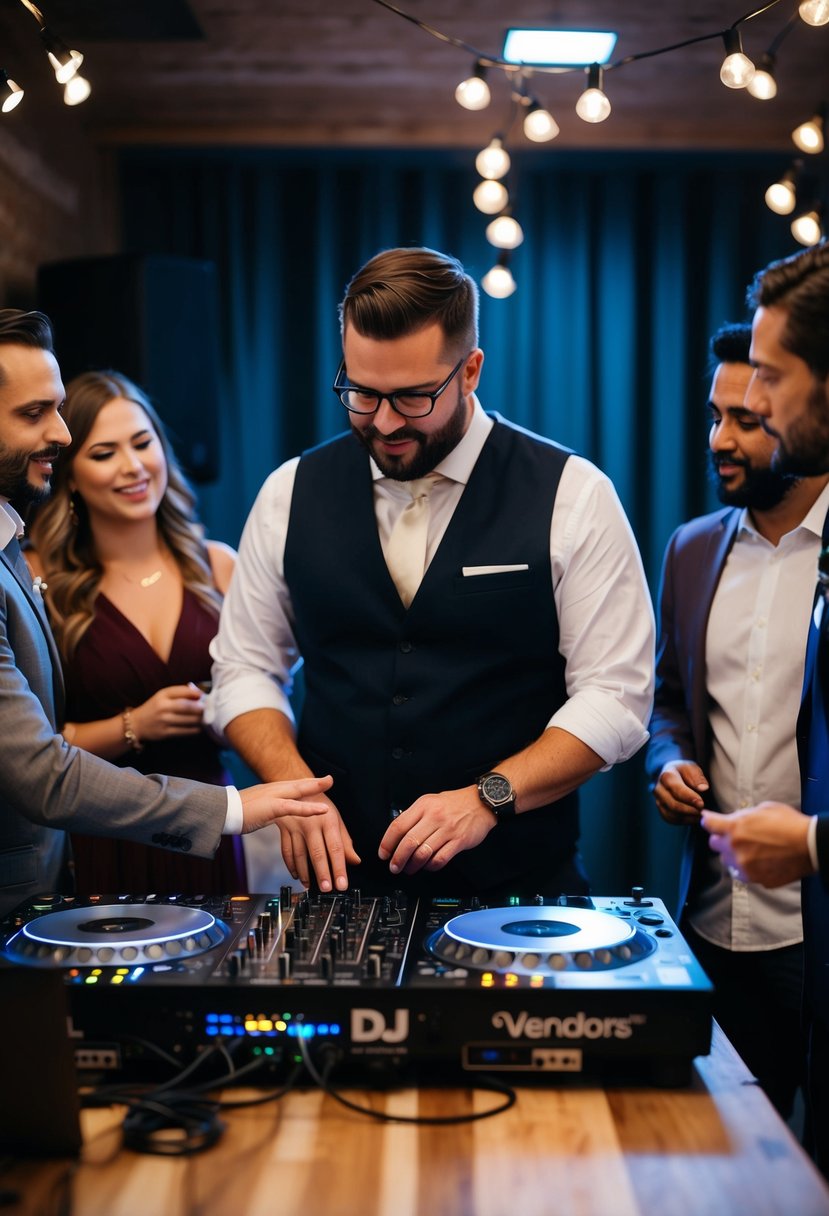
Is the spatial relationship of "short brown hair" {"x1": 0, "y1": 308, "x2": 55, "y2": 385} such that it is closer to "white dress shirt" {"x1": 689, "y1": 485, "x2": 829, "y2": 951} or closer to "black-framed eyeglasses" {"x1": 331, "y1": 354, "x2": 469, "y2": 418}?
"black-framed eyeglasses" {"x1": 331, "y1": 354, "x2": 469, "y2": 418}

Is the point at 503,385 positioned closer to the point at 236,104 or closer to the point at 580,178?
the point at 580,178

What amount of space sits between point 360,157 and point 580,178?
813 millimetres

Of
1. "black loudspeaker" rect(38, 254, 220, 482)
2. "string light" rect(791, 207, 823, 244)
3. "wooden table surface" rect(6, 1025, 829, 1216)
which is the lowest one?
"wooden table surface" rect(6, 1025, 829, 1216)

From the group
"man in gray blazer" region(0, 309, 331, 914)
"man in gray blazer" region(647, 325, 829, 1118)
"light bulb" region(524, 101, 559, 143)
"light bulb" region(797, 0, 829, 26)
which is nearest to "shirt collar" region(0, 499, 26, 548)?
"man in gray blazer" region(0, 309, 331, 914)

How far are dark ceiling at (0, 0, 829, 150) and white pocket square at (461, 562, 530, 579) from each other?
75.6 inches

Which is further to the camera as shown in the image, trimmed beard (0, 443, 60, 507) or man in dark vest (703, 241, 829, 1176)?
trimmed beard (0, 443, 60, 507)

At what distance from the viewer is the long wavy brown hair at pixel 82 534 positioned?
2691mm

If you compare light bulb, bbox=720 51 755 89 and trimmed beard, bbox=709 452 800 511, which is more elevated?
light bulb, bbox=720 51 755 89

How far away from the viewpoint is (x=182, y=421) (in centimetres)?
342

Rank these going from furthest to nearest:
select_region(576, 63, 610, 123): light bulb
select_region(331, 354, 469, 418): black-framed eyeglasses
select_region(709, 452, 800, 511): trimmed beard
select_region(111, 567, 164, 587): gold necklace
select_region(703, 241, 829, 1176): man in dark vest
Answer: select_region(111, 567, 164, 587): gold necklace < select_region(576, 63, 610, 123): light bulb < select_region(709, 452, 800, 511): trimmed beard < select_region(331, 354, 469, 418): black-framed eyeglasses < select_region(703, 241, 829, 1176): man in dark vest

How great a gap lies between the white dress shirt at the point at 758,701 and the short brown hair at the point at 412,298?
733 millimetres

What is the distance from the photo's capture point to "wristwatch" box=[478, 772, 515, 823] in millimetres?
1783

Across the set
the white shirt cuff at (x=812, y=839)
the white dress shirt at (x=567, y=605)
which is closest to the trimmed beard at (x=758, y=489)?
the white dress shirt at (x=567, y=605)

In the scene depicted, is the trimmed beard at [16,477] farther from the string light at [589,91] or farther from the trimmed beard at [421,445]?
the string light at [589,91]
